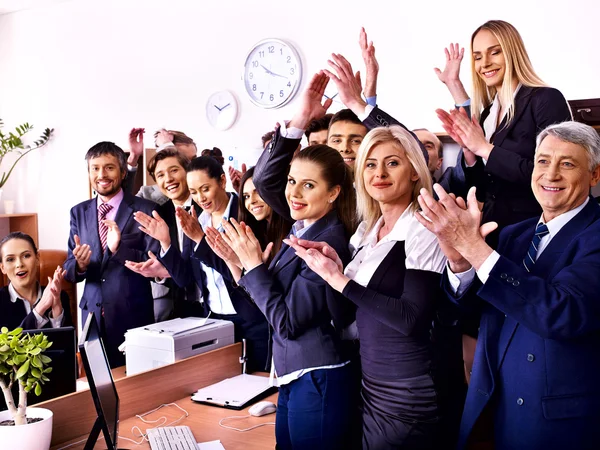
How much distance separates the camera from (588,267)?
1434mm

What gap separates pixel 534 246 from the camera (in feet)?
5.33

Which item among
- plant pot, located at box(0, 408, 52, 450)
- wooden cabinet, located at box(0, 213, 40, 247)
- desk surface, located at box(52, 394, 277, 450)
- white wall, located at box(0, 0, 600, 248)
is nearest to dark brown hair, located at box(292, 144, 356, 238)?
desk surface, located at box(52, 394, 277, 450)

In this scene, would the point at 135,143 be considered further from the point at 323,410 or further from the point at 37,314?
the point at 323,410

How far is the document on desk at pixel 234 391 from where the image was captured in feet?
7.56

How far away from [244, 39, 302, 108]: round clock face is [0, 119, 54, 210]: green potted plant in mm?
2423

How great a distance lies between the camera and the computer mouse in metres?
2.21

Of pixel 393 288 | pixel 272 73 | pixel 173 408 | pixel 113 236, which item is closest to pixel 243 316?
pixel 173 408

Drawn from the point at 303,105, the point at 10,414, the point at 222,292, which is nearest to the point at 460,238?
the point at 303,105

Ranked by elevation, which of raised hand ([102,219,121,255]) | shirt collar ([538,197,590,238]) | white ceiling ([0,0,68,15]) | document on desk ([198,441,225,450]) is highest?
white ceiling ([0,0,68,15])

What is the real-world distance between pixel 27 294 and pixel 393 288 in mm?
2129

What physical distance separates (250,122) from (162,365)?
2.81 metres

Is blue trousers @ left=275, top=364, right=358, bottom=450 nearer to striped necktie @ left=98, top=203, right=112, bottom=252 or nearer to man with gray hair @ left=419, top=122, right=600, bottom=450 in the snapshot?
man with gray hair @ left=419, top=122, right=600, bottom=450

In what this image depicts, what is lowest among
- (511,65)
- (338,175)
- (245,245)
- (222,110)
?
(245,245)

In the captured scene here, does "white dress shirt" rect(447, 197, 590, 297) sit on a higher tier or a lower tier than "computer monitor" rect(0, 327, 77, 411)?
higher
